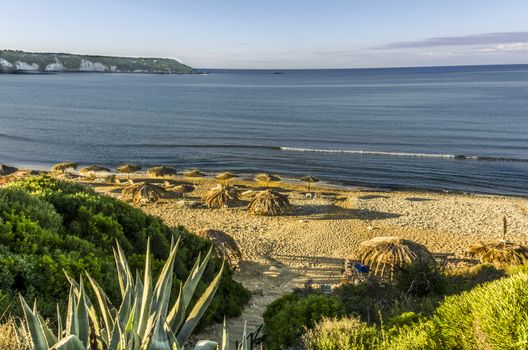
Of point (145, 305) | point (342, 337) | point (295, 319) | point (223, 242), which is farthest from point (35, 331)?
point (223, 242)

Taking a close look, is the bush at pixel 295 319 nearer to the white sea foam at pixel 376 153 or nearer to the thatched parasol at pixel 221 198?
the thatched parasol at pixel 221 198

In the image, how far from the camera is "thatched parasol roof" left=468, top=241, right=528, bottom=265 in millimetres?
13695

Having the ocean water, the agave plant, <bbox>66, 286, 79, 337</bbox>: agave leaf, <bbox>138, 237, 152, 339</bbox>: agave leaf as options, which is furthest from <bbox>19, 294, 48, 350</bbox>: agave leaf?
the ocean water

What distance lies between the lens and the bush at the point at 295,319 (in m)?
6.61

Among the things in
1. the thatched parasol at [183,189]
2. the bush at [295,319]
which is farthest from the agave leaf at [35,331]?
the thatched parasol at [183,189]

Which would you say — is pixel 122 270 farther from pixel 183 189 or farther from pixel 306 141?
pixel 306 141

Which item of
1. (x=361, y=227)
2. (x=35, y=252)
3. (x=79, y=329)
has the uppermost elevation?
(x=79, y=329)

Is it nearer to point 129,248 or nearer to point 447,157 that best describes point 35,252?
point 129,248

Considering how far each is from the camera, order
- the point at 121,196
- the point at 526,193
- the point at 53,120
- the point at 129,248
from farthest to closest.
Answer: the point at 53,120 < the point at 526,193 < the point at 121,196 < the point at 129,248

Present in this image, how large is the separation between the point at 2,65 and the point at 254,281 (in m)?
218

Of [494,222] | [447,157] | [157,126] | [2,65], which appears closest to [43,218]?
[494,222]

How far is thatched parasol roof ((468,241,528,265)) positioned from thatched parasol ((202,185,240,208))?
37.4 feet

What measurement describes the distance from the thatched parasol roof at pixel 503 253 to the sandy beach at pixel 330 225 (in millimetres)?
1149

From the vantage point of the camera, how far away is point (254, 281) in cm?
1310
